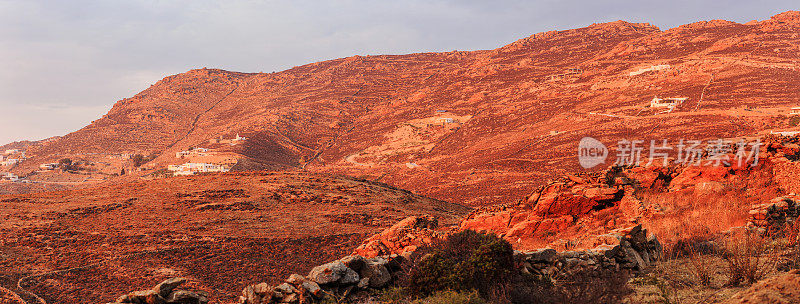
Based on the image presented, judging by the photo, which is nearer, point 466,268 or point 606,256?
point 466,268

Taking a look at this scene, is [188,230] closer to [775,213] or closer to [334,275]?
[334,275]

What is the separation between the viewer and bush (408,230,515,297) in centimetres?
755

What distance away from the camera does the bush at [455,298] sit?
22.5 feet

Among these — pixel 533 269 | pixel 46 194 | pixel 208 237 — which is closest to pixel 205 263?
pixel 208 237

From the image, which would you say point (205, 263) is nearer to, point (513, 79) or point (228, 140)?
point (228, 140)

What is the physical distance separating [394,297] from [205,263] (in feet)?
42.0

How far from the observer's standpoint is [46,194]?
29.6 m

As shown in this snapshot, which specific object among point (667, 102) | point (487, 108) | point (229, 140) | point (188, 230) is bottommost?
point (188, 230)

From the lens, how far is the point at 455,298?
6922 millimetres

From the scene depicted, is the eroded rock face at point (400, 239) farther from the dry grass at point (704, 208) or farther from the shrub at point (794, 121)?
the shrub at point (794, 121)

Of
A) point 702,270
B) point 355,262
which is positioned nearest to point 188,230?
point 355,262

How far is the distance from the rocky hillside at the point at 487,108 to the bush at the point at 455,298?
32726mm

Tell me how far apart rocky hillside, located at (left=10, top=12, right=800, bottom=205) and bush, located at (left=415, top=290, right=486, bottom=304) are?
3273 centimetres

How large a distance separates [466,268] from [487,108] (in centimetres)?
8661
